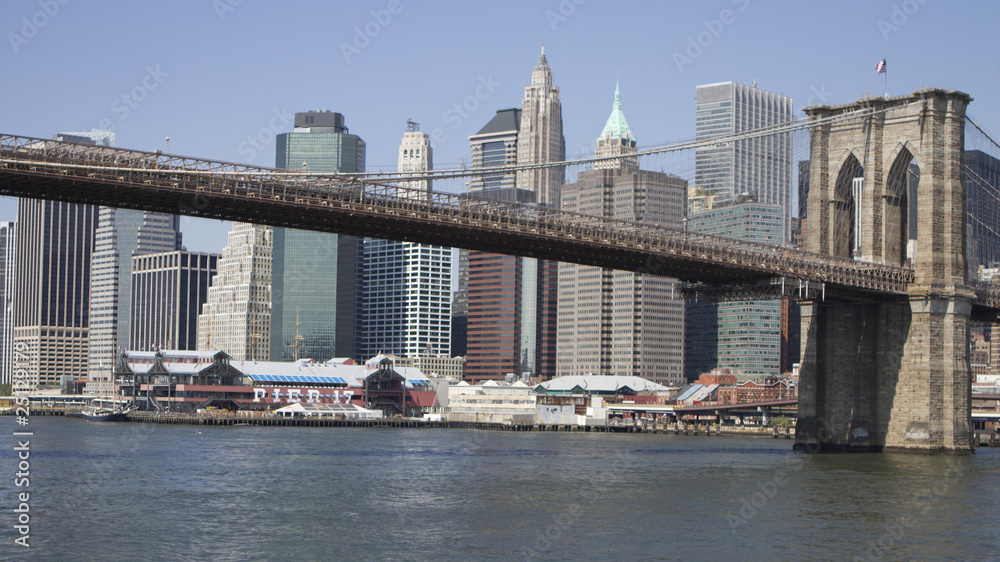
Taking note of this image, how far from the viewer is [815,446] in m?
71.2

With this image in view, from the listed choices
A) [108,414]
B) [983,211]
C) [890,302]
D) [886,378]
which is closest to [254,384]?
[108,414]

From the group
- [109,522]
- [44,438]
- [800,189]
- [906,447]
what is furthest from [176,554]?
[800,189]

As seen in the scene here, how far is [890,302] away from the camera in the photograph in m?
69.1

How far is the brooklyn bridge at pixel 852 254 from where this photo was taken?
59.1 meters

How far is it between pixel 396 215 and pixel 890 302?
29.9 metres

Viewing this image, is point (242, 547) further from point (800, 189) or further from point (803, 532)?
point (800, 189)

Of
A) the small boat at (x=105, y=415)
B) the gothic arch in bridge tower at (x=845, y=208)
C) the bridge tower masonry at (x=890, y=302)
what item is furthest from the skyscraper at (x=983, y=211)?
the small boat at (x=105, y=415)

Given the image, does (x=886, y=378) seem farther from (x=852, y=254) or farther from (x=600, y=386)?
(x=600, y=386)

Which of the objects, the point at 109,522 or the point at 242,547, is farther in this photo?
the point at 109,522

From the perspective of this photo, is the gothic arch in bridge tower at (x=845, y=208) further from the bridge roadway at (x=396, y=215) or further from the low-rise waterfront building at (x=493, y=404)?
the low-rise waterfront building at (x=493, y=404)

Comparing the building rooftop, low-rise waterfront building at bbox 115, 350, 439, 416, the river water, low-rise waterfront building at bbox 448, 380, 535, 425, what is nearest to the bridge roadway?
the river water

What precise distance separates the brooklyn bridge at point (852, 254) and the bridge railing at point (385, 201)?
0.13m

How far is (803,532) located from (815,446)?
1380 inches

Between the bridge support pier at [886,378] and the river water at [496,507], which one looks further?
the bridge support pier at [886,378]
